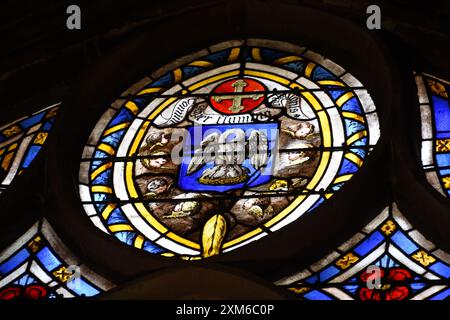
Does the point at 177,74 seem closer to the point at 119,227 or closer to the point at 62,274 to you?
the point at 119,227

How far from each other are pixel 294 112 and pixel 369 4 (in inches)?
46.1

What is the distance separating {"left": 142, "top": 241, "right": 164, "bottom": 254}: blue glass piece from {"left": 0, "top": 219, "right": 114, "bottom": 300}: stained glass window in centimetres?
41

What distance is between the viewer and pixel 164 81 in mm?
13016

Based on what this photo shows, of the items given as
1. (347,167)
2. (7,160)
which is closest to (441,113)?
(347,167)

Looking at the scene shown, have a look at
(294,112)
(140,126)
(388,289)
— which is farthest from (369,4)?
(388,289)

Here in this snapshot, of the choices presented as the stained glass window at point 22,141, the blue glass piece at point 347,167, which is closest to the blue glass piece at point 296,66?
the blue glass piece at point 347,167

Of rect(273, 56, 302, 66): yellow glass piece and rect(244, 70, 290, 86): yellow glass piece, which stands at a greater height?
rect(273, 56, 302, 66): yellow glass piece

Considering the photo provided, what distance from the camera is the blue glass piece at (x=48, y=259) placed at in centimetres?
1107

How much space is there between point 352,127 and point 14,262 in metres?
2.86

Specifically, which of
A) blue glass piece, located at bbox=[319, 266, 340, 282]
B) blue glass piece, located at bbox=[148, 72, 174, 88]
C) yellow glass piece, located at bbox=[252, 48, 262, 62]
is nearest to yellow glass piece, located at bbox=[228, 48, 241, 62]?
yellow glass piece, located at bbox=[252, 48, 262, 62]

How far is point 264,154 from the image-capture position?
1186 cm

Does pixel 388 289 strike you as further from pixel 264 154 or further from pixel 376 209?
pixel 264 154

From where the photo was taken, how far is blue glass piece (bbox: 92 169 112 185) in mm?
11844

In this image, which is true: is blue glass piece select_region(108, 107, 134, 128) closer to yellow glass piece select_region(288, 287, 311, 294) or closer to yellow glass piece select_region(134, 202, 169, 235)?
yellow glass piece select_region(134, 202, 169, 235)
